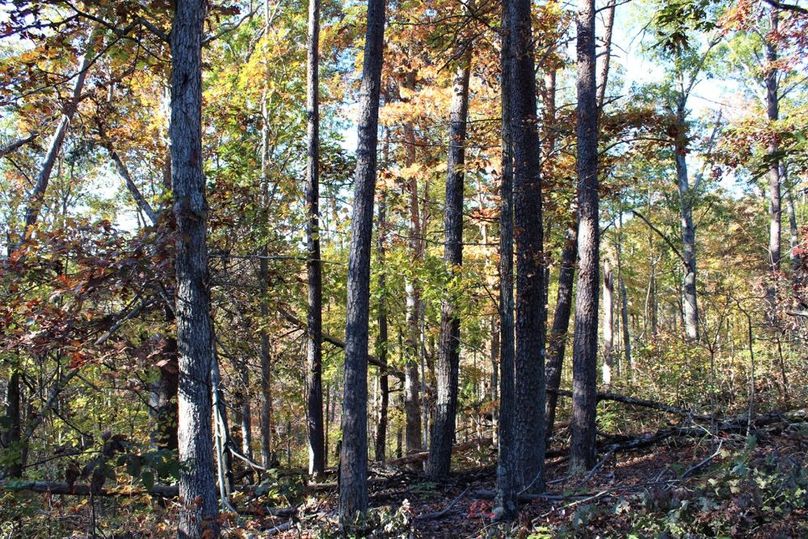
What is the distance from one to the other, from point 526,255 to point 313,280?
4632 millimetres

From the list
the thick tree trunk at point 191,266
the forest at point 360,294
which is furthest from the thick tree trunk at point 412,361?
the thick tree trunk at point 191,266

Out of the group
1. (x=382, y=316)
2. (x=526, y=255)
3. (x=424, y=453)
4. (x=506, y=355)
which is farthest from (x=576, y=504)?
(x=382, y=316)

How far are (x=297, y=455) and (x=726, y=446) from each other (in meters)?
23.8

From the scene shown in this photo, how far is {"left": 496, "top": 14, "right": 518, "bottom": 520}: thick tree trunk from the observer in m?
6.74

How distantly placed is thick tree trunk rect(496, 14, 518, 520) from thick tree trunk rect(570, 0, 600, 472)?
227cm

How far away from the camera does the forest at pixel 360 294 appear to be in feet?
19.7

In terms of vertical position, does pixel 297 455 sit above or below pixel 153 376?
below

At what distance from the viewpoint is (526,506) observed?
731 centimetres

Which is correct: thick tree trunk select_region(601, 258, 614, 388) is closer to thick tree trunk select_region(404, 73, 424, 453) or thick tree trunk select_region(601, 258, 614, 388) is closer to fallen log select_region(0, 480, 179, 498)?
thick tree trunk select_region(404, 73, 424, 453)

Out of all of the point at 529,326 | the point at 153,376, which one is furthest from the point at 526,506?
the point at 153,376

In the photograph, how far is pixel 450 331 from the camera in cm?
1045

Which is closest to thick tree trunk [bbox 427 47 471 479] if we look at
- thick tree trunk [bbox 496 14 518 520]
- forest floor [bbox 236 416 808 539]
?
forest floor [bbox 236 416 808 539]

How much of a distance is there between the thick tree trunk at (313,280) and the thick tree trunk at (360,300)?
9.73 feet

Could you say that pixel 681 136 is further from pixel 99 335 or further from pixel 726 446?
pixel 99 335
